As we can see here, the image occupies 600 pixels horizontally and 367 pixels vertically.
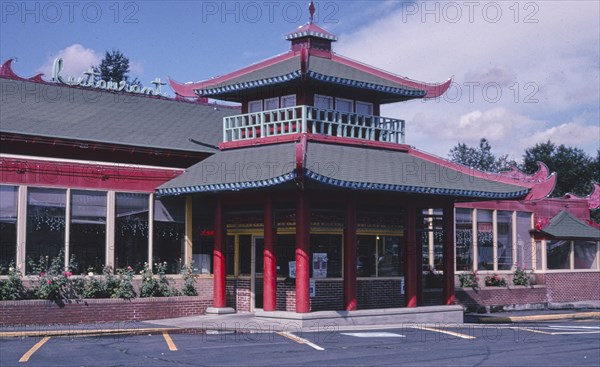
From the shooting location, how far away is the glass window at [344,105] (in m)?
27.8

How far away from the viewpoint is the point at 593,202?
40312mm

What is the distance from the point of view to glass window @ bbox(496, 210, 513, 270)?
3650 centimetres

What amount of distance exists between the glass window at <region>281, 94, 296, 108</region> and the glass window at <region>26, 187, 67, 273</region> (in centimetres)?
741

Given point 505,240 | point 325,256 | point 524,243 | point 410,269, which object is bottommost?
point 410,269

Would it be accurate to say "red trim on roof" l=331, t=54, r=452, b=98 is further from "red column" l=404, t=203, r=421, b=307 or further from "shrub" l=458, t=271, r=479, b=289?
"shrub" l=458, t=271, r=479, b=289

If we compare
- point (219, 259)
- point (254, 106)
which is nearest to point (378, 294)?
point (219, 259)

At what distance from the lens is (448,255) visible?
28.8m

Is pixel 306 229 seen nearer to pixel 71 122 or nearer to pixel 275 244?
pixel 275 244

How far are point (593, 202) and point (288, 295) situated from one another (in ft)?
66.0

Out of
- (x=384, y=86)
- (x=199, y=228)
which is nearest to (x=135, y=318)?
(x=199, y=228)

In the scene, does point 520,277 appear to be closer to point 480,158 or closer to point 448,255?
point 448,255

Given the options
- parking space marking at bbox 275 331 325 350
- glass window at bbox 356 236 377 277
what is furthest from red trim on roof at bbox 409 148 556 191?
parking space marking at bbox 275 331 325 350

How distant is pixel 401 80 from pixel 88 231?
1154 cm

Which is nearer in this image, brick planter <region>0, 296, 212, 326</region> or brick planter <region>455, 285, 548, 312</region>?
brick planter <region>0, 296, 212, 326</region>
